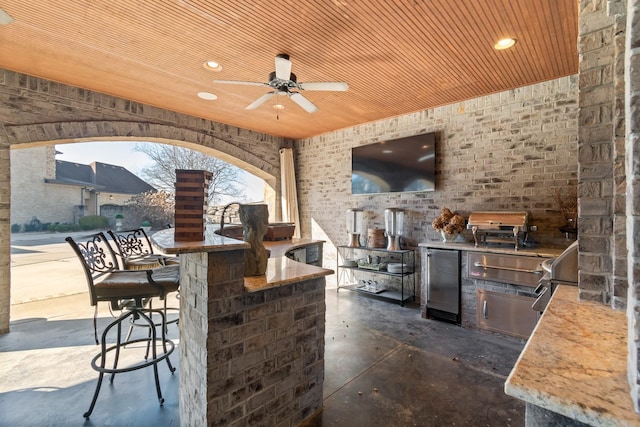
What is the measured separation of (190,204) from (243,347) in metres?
0.83

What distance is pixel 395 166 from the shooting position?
456 cm

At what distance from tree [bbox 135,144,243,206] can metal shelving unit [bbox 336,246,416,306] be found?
4951 millimetres

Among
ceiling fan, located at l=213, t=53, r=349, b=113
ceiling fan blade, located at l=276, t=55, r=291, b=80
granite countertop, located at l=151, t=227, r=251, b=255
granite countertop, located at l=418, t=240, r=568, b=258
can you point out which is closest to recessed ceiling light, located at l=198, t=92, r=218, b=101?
ceiling fan, located at l=213, t=53, r=349, b=113

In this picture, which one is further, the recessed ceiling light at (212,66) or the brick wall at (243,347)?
the recessed ceiling light at (212,66)

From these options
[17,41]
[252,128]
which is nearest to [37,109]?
[17,41]

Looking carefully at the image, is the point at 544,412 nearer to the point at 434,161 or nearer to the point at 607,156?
the point at 607,156

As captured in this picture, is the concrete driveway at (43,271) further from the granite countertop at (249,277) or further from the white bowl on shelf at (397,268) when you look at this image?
the white bowl on shelf at (397,268)

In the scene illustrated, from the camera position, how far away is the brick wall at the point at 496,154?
3252 millimetres

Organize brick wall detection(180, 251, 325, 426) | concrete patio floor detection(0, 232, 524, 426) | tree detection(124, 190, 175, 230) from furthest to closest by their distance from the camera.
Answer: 1. tree detection(124, 190, 175, 230)
2. concrete patio floor detection(0, 232, 524, 426)
3. brick wall detection(180, 251, 325, 426)

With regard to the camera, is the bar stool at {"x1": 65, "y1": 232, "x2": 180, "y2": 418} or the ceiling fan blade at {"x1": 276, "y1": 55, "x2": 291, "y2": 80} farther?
the ceiling fan blade at {"x1": 276, "y1": 55, "x2": 291, "y2": 80}

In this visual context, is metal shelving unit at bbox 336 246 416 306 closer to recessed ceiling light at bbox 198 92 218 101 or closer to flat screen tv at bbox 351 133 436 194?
flat screen tv at bbox 351 133 436 194

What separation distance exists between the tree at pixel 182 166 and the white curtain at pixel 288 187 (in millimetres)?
3454

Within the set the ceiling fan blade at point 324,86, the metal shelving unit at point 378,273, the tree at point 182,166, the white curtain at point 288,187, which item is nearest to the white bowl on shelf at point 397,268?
the metal shelving unit at point 378,273

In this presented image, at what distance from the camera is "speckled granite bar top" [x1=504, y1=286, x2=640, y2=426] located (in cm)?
58
